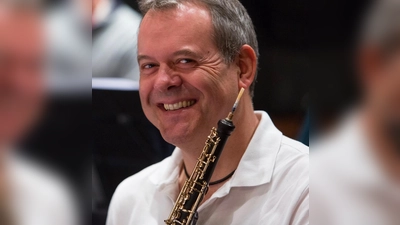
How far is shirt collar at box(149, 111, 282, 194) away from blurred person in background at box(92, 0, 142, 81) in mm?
355

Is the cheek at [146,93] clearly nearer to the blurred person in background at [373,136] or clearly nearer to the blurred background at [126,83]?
the blurred background at [126,83]

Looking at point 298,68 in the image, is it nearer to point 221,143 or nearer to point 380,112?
point 221,143

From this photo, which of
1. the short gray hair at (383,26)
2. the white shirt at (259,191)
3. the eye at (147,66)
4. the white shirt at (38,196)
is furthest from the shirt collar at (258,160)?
the short gray hair at (383,26)

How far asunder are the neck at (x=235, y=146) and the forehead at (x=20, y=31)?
61cm

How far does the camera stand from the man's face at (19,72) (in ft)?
1.44

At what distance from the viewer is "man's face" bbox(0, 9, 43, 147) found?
0.44 meters

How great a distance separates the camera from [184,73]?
1.01 m

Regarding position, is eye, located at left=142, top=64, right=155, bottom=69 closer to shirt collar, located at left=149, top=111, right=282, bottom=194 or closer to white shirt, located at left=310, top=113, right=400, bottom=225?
shirt collar, located at left=149, top=111, right=282, bottom=194

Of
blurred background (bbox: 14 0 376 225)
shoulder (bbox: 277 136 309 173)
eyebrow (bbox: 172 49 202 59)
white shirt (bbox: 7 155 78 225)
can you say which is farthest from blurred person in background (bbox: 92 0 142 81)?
white shirt (bbox: 7 155 78 225)

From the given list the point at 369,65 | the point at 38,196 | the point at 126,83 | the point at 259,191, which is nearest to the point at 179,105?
the point at 259,191

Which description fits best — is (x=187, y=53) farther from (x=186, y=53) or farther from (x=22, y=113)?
(x=22, y=113)

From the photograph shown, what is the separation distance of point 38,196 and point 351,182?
0.29 m

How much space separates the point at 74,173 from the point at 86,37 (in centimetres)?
14

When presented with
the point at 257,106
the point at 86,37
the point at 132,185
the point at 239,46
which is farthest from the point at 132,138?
the point at 86,37
